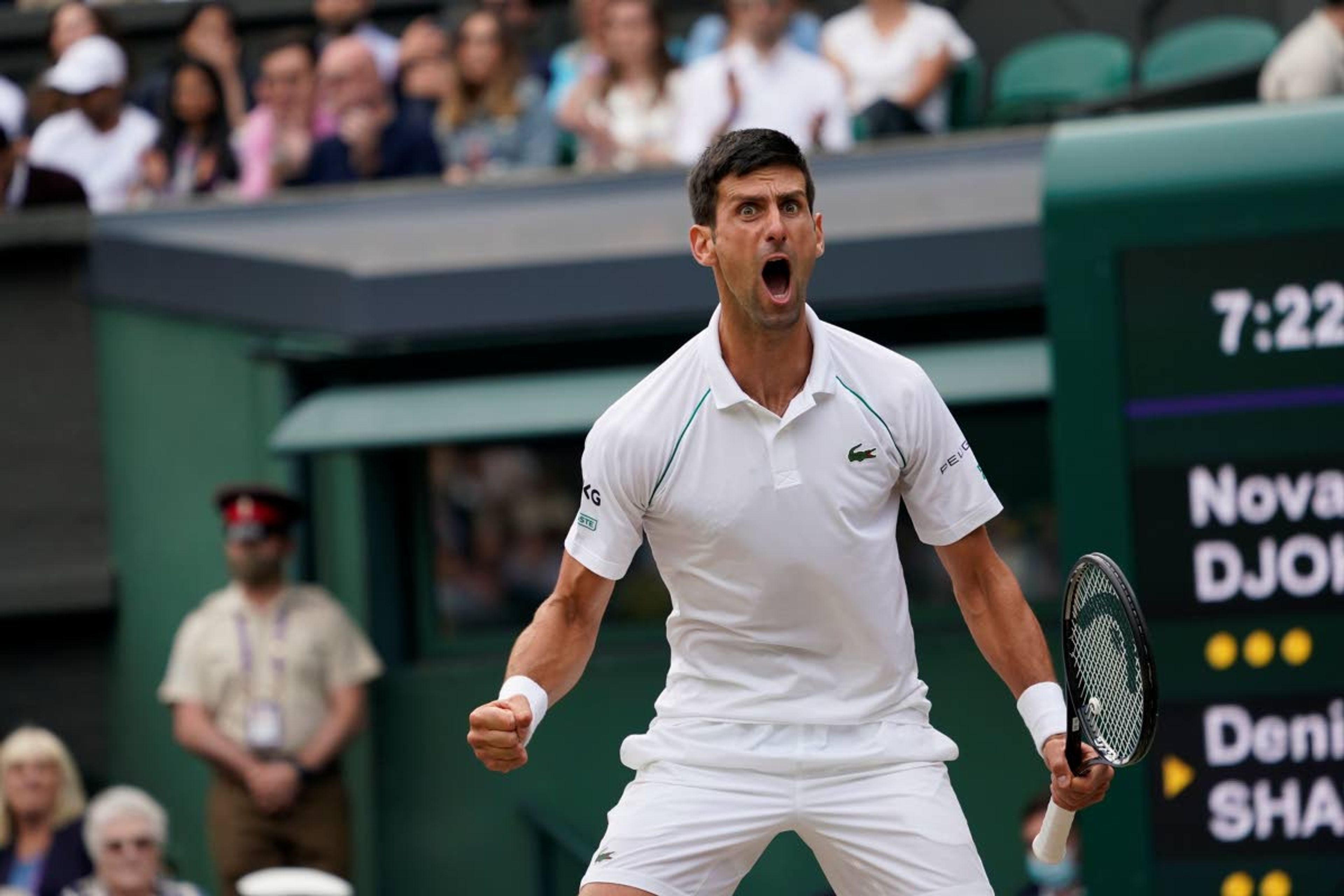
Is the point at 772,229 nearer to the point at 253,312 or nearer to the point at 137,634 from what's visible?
the point at 253,312

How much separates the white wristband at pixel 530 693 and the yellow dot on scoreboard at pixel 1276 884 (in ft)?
9.33

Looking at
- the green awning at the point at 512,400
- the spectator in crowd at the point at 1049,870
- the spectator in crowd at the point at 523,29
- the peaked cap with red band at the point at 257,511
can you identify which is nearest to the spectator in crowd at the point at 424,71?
the spectator in crowd at the point at 523,29

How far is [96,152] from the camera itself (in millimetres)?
10664

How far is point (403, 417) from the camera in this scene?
9.20 meters

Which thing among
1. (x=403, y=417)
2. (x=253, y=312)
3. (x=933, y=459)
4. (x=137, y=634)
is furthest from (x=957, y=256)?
(x=933, y=459)

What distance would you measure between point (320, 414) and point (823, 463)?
4895 mm

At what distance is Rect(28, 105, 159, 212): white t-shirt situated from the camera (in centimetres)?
1063

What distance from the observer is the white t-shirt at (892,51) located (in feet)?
32.3

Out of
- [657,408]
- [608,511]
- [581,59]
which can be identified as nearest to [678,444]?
[657,408]

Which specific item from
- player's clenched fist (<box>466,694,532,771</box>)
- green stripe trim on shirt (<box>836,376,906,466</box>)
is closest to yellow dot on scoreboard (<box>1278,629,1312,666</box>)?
green stripe trim on shirt (<box>836,376,906,466</box>)

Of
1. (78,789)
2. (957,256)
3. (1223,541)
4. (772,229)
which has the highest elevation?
(957,256)

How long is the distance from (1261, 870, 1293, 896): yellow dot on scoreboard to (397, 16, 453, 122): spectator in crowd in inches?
196

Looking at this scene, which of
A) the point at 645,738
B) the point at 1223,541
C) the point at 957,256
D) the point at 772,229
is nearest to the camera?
the point at 772,229

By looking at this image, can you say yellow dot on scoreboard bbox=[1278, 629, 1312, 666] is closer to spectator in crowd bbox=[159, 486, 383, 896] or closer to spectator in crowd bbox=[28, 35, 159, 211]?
spectator in crowd bbox=[159, 486, 383, 896]
